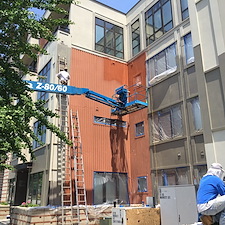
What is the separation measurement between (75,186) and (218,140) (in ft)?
32.8

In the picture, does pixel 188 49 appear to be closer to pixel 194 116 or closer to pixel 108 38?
pixel 194 116

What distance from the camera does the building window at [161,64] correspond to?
53.6 feet

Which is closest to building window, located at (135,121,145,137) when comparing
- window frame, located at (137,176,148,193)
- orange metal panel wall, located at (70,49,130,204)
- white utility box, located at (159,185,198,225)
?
orange metal panel wall, located at (70,49,130,204)

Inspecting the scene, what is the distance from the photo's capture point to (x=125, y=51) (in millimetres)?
21156

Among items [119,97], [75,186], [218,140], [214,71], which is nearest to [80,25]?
[119,97]

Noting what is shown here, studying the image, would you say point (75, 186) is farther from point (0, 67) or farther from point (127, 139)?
point (0, 67)

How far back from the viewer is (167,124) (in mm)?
15820

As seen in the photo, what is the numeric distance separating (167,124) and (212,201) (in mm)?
12431

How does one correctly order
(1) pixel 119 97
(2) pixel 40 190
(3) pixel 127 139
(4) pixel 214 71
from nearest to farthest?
1. (4) pixel 214 71
2. (2) pixel 40 190
3. (1) pixel 119 97
4. (3) pixel 127 139

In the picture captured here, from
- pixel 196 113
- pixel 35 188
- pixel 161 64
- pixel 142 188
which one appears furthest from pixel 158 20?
pixel 35 188

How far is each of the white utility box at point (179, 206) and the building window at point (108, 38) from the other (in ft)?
45.5

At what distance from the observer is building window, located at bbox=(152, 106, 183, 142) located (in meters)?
15.0

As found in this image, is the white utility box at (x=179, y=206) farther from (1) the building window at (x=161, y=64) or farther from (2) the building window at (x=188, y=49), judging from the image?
(1) the building window at (x=161, y=64)

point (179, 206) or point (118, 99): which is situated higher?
point (118, 99)
